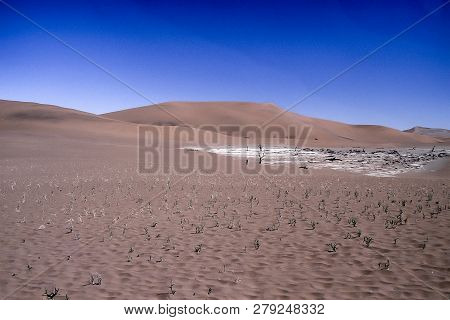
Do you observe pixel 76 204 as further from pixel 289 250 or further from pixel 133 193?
pixel 289 250

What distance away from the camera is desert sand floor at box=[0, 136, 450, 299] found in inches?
242

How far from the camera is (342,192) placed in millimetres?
14891

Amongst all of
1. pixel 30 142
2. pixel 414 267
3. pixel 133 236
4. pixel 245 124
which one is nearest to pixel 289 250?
pixel 414 267

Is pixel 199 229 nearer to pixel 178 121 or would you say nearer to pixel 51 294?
pixel 51 294

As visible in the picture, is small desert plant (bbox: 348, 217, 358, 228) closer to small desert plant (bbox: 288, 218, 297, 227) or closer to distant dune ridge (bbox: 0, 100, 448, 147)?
small desert plant (bbox: 288, 218, 297, 227)

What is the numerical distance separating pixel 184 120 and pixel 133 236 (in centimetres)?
9390

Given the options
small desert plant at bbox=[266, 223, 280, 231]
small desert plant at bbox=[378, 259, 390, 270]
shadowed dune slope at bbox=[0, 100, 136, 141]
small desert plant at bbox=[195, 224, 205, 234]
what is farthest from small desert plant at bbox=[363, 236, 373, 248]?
shadowed dune slope at bbox=[0, 100, 136, 141]

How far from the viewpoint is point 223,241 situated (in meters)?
8.65

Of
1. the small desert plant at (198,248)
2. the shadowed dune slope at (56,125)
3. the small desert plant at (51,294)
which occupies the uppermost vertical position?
the shadowed dune slope at (56,125)

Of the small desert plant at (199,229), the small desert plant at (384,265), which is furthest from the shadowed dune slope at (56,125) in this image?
the small desert plant at (384,265)

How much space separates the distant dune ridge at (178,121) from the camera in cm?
5561

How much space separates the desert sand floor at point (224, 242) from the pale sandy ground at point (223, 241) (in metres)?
0.03

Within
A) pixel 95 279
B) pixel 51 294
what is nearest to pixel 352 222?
pixel 95 279

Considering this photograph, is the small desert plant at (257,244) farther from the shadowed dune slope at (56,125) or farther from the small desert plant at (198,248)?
the shadowed dune slope at (56,125)
